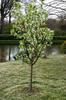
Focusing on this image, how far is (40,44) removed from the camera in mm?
8109

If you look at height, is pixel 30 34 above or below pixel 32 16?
below

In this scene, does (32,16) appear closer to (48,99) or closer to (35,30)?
(35,30)

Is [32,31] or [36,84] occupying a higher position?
[32,31]

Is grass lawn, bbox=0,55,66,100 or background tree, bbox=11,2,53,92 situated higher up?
background tree, bbox=11,2,53,92

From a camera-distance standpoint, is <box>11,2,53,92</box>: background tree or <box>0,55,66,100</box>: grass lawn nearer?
<box>0,55,66,100</box>: grass lawn

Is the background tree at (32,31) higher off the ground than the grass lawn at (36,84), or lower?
higher

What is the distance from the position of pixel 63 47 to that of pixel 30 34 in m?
17.3

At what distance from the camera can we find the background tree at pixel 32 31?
310 inches

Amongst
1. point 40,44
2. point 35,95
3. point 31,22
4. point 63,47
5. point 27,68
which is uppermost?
point 31,22

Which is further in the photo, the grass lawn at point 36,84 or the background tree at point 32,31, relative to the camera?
the background tree at point 32,31

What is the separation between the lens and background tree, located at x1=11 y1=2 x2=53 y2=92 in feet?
25.8

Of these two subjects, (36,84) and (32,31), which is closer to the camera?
(32,31)

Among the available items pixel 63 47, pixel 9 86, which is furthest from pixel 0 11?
pixel 9 86

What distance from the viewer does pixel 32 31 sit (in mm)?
7965
